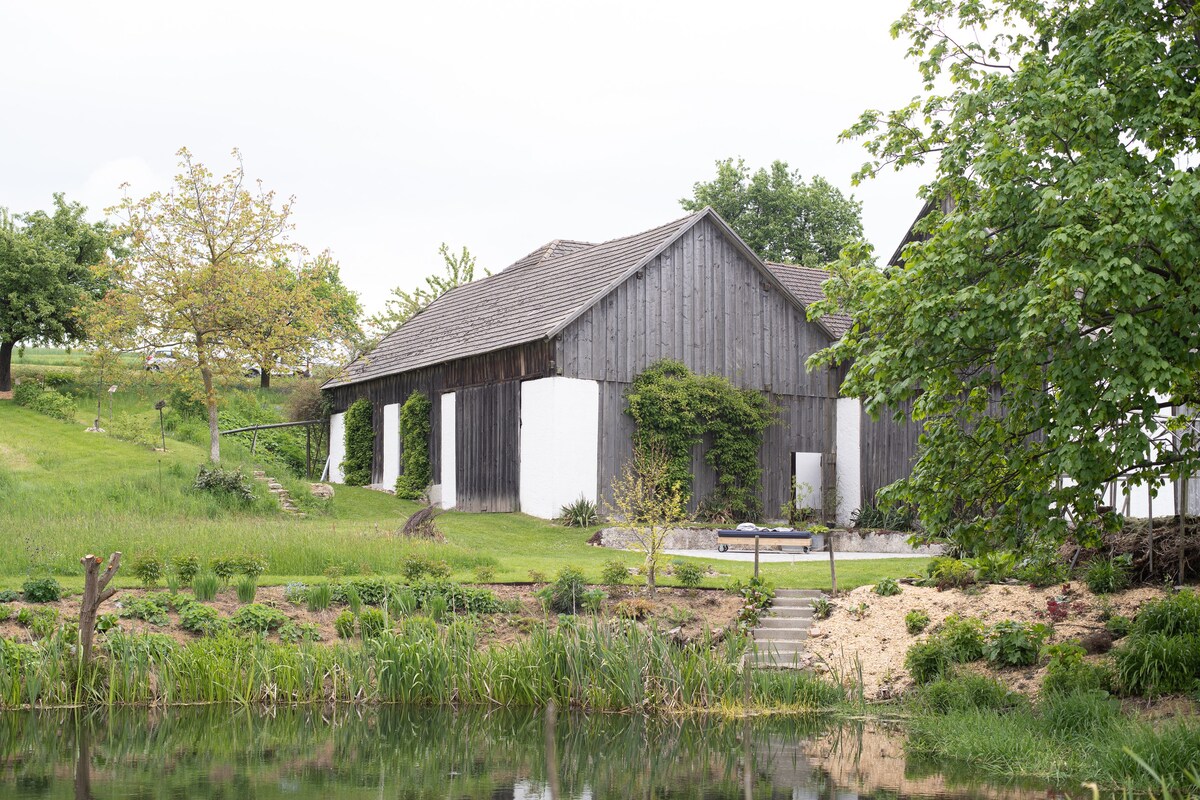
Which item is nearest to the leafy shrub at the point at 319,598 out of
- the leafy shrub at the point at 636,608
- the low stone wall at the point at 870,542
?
the leafy shrub at the point at 636,608

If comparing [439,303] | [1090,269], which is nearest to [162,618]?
[1090,269]

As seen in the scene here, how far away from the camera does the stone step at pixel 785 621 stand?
56.6ft

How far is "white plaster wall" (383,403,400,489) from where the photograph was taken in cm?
3619

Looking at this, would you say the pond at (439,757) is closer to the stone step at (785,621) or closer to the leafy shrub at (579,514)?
the stone step at (785,621)

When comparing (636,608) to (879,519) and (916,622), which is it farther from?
(879,519)

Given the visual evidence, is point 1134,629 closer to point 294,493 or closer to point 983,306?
point 983,306

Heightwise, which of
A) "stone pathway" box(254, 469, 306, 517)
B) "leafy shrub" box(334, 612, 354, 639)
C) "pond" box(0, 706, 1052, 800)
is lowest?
"pond" box(0, 706, 1052, 800)

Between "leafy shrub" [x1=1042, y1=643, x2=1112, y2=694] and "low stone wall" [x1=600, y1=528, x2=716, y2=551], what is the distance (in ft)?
42.0

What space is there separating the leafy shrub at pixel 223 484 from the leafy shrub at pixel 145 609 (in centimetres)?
1163

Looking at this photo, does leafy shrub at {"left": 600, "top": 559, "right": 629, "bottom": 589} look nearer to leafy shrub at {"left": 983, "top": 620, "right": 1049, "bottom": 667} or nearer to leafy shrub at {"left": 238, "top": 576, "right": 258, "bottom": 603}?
leafy shrub at {"left": 238, "top": 576, "right": 258, "bottom": 603}

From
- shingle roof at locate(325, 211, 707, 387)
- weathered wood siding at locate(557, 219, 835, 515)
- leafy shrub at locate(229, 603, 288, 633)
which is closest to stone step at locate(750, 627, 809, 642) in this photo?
leafy shrub at locate(229, 603, 288, 633)

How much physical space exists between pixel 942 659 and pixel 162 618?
373 inches

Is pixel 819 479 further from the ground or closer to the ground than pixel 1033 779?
further from the ground

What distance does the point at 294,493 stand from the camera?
30312 mm
